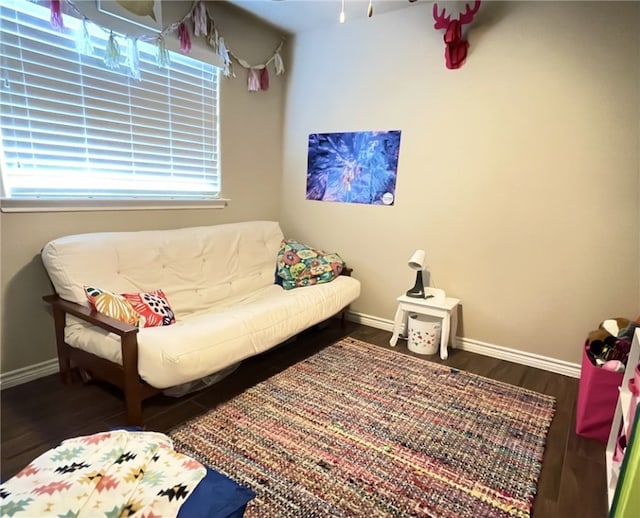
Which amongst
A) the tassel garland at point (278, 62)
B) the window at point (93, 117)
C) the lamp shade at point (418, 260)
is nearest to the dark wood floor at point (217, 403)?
the lamp shade at point (418, 260)

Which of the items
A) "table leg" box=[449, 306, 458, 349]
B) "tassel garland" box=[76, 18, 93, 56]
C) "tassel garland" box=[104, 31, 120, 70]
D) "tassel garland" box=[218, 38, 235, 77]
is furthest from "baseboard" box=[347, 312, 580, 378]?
"tassel garland" box=[76, 18, 93, 56]

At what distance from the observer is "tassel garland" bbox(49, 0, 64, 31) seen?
2.06m

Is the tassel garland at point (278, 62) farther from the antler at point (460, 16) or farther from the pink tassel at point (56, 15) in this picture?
the pink tassel at point (56, 15)

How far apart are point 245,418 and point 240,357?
0.31 m

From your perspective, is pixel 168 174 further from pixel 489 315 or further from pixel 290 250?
pixel 489 315

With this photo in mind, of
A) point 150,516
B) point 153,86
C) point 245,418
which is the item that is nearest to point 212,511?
point 150,516

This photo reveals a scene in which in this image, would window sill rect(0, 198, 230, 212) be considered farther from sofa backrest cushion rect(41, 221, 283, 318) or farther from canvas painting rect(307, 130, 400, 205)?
canvas painting rect(307, 130, 400, 205)

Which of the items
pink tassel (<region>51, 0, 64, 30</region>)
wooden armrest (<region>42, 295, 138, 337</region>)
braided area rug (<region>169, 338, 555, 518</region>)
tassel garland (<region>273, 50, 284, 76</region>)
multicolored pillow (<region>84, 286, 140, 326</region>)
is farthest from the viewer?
tassel garland (<region>273, 50, 284, 76</region>)

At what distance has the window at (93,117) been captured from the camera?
207 cm

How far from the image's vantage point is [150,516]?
0.91 meters

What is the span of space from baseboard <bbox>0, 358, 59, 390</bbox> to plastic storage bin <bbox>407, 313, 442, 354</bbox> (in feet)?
7.77

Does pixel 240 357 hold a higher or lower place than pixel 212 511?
lower

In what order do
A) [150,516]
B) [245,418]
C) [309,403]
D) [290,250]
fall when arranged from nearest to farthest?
[150,516], [245,418], [309,403], [290,250]

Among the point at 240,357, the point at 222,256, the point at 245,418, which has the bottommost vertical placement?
the point at 245,418
